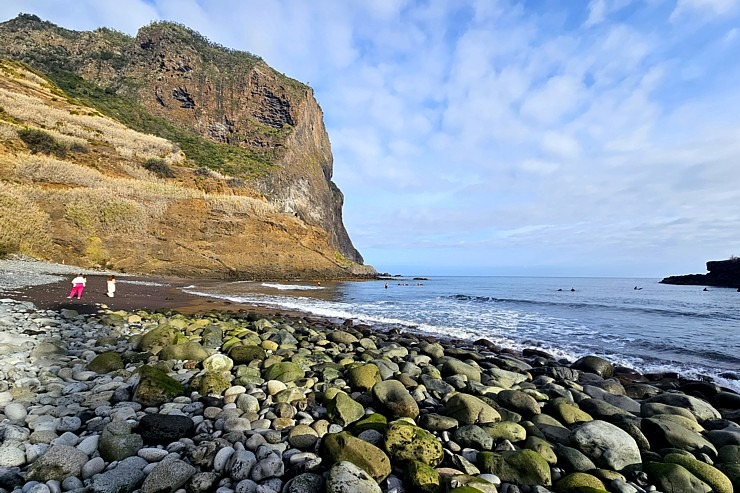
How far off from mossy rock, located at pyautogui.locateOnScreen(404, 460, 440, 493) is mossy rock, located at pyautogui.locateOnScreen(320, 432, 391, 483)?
0.20m

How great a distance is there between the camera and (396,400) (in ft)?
14.9

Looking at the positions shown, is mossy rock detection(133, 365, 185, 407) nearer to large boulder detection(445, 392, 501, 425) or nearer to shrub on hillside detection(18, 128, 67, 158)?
Result: large boulder detection(445, 392, 501, 425)

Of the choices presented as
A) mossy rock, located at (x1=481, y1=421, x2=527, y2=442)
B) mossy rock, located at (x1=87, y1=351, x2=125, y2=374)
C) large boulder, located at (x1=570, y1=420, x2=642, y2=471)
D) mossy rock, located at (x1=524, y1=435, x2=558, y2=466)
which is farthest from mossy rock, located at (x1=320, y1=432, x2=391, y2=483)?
mossy rock, located at (x1=87, y1=351, x2=125, y2=374)

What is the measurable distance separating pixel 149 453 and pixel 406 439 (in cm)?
242

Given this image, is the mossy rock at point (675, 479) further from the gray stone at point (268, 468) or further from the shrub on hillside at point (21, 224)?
the shrub on hillside at point (21, 224)

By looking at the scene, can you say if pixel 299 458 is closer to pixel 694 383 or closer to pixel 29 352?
pixel 29 352

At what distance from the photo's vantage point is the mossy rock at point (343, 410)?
416 centimetres

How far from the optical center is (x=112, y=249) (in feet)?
99.7

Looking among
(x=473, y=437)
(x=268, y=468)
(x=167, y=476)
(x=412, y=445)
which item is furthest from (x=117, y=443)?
(x=473, y=437)

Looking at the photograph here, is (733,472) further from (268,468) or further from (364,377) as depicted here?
(268,468)

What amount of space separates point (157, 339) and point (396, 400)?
499 cm

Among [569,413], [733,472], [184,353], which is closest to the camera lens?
[733,472]

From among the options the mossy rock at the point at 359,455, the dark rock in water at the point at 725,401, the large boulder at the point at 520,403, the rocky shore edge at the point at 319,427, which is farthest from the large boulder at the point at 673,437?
the mossy rock at the point at 359,455

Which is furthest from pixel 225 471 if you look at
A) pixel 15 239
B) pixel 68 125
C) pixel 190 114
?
pixel 190 114
